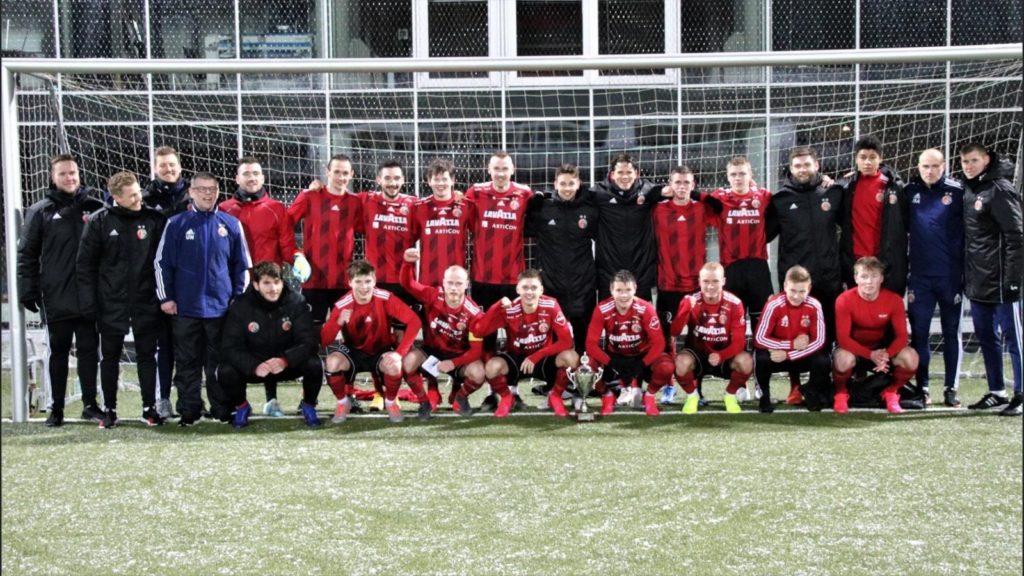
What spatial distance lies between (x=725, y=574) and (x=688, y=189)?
3259mm

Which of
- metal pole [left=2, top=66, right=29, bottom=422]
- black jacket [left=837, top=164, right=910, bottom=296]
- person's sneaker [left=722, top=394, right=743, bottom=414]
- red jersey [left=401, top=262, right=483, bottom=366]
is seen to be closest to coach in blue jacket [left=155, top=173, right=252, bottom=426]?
metal pole [left=2, top=66, right=29, bottom=422]

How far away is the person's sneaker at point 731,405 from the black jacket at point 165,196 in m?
3.21

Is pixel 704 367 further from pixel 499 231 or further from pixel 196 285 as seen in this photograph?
pixel 196 285

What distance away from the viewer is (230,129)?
8875mm

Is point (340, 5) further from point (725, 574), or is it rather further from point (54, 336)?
point (725, 574)

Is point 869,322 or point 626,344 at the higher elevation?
point 869,322

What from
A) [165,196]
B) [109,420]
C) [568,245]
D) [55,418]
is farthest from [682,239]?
[55,418]

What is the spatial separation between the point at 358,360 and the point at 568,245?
1.40 m

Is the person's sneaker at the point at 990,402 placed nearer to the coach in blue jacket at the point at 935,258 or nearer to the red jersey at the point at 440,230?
the coach in blue jacket at the point at 935,258

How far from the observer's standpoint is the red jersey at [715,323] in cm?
572

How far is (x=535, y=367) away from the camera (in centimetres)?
571

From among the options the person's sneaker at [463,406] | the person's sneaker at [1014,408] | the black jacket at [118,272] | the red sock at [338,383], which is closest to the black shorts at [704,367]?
the person's sneaker at [463,406]

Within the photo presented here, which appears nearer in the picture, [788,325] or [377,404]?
[788,325]

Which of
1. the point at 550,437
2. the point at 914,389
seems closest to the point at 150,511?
the point at 550,437
